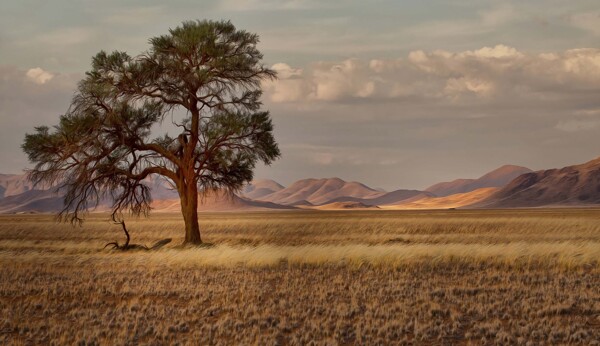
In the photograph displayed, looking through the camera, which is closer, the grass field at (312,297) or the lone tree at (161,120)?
the grass field at (312,297)

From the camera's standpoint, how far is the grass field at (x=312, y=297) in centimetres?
1382

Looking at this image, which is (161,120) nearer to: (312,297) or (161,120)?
(161,120)

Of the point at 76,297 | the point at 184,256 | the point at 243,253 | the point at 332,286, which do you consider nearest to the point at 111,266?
the point at 184,256

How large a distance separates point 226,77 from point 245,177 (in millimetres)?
6863

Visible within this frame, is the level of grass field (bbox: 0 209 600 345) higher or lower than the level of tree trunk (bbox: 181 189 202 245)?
lower

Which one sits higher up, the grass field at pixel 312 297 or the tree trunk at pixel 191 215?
the tree trunk at pixel 191 215

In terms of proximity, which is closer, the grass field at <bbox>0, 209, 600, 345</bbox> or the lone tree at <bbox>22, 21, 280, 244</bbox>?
the grass field at <bbox>0, 209, 600, 345</bbox>

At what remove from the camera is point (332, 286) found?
20.3 meters

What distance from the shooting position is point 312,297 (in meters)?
18.3

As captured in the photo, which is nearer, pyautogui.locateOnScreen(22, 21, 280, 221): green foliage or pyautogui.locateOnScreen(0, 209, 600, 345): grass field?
pyautogui.locateOnScreen(0, 209, 600, 345): grass field

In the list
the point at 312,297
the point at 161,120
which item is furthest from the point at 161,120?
the point at 312,297

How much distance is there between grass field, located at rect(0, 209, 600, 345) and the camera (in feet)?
45.3

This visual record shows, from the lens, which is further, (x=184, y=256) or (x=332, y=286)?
(x=184, y=256)

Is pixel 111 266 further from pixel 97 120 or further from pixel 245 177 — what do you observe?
pixel 245 177
